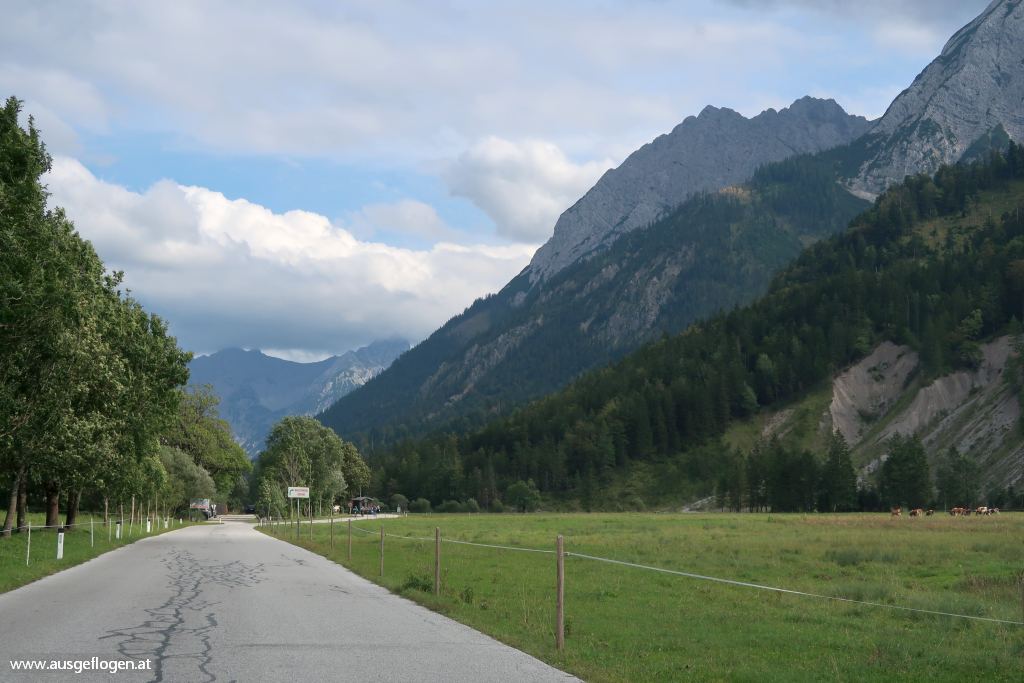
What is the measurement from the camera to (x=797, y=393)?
580 feet

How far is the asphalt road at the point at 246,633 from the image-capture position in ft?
37.4

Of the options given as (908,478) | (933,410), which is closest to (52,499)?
(908,478)

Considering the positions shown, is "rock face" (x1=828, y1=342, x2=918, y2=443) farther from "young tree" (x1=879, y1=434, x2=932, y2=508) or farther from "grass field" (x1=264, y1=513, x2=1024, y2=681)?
"grass field" (x1=264, y1=513, x2=1024, y2=681)

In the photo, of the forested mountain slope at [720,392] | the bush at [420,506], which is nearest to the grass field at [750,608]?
the forested mountain slope at [720,392]

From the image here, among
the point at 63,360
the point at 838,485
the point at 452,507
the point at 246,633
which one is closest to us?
the point at 246,633

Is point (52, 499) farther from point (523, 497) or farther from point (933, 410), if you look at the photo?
point (933, 410)

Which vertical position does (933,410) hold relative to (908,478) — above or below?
above

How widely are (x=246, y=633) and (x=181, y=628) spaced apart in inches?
53.2

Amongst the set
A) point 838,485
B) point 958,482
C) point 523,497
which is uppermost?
point 958,482

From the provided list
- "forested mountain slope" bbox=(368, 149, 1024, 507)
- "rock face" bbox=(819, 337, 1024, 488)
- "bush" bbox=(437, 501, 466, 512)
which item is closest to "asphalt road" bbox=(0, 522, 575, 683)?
"rock face" bbox=(819, 337, 1024, 488)

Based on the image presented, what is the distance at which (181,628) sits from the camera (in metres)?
15.3

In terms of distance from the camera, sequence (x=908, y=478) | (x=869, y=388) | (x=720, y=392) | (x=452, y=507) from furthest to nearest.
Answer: (x=720, y=392)
(x=869, y=388)
(x=452, y=507)
(x=908, y=478)

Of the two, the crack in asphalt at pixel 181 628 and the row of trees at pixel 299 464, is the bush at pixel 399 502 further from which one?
the crack in asphalt at pixel 181 628

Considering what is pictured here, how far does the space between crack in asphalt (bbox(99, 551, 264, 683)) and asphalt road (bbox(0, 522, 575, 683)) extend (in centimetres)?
2
